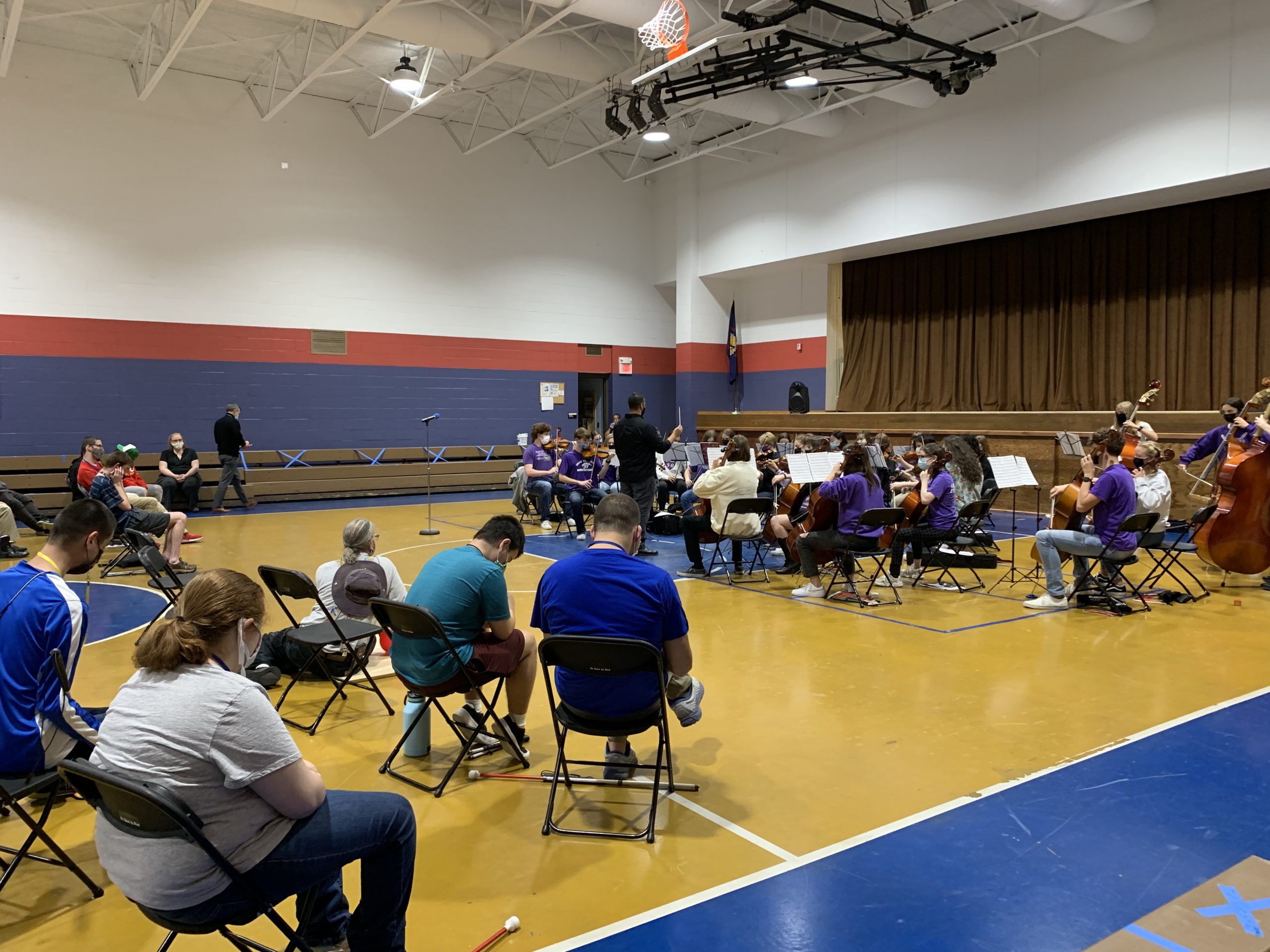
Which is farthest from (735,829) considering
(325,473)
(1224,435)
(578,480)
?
(325,473)

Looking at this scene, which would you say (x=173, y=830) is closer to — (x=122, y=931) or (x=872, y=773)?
(x=122, y=931)

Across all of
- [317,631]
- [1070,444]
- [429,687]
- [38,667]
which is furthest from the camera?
[1070,444]

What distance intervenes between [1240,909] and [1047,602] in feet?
15.4

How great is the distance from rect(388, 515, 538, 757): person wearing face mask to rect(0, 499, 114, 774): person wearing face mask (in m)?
1.13

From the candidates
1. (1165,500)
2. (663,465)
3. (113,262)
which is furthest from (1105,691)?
(113,262)

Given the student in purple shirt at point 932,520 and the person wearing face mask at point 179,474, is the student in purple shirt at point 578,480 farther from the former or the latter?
the person wearing face mask at point 179,474

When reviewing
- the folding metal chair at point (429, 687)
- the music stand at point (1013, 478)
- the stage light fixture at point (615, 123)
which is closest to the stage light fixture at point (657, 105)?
the stage light fixture at point (615, 123)

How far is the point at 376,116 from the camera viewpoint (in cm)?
1548

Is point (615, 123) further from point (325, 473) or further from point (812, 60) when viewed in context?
point (325, 473)

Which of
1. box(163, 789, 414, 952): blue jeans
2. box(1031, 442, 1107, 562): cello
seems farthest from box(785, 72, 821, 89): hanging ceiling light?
box(163, 789, 414, 952): blue jeans

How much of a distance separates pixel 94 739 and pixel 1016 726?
12.8 feet

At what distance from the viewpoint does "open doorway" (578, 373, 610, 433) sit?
1908cm

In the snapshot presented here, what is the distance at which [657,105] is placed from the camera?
11.4 meters

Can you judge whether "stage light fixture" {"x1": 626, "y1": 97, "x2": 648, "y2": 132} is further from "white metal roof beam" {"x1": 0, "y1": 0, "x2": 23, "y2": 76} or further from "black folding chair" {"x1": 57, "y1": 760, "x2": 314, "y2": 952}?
"black folding chair" {"x1": 57, "y1": 760, "x2": 314, "y2": 952}
